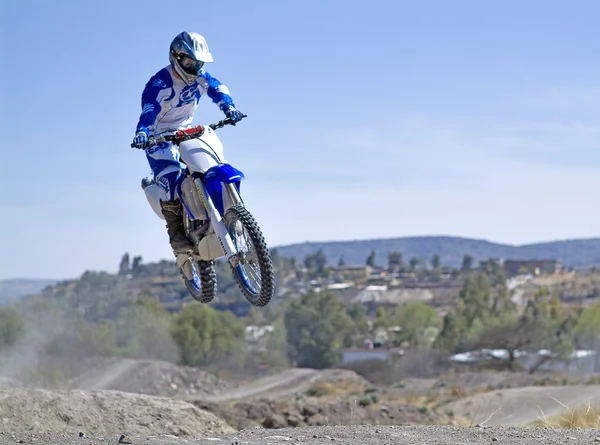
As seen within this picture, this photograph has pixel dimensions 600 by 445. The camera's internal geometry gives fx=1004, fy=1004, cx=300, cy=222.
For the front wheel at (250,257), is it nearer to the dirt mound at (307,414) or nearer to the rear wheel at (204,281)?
the rear wheel at (204,281)

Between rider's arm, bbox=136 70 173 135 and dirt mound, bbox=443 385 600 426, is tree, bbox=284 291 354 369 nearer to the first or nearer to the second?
dirt mound, bbox=443 385 600 426

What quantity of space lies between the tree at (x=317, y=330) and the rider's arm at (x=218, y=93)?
294 feet

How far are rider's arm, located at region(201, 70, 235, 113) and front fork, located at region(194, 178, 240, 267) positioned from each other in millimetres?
1121

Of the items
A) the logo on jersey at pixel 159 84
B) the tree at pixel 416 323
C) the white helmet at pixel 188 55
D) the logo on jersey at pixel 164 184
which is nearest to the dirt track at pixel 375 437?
the logo on jersey at pixel 164 184

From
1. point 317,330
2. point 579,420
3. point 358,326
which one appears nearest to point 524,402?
point 579,420

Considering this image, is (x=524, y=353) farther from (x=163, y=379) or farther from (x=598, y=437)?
(x=598, y=437)

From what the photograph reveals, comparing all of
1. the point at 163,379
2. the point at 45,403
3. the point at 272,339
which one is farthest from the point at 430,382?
the point at 45,403

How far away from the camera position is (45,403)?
64.4 ft

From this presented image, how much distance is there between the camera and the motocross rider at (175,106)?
13750 millimetres

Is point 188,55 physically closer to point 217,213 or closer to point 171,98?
point 171,98

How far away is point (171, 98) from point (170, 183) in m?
1.22

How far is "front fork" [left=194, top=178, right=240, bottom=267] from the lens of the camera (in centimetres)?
1332

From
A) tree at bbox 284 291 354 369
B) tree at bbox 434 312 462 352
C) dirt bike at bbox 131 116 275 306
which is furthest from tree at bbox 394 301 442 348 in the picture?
dirt bike at bbox 131 116 275 306

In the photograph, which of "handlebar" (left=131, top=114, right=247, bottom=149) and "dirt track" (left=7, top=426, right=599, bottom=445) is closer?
"dirt track" (left=7, top=426, right=599, bottom=445)
